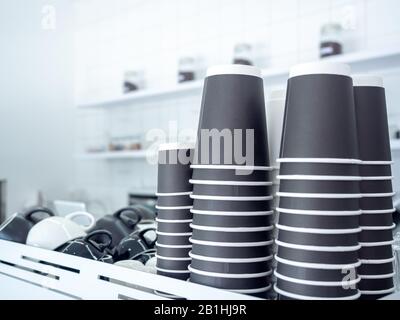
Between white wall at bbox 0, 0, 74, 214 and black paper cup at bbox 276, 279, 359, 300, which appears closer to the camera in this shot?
black paper cup at bbox 276, 279, 359, 300

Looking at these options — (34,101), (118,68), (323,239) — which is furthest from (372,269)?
(34,101)

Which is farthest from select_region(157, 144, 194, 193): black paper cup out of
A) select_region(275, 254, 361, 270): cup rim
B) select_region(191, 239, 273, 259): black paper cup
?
select_region(275, 254, 361, 270): cup rim

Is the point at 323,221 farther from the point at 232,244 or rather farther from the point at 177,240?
the point at 177,240

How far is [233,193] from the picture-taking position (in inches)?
21.5

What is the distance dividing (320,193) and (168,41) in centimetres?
251

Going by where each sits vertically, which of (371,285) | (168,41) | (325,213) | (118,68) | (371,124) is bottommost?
(371,285)

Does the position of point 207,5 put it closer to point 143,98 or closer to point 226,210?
point 143,98

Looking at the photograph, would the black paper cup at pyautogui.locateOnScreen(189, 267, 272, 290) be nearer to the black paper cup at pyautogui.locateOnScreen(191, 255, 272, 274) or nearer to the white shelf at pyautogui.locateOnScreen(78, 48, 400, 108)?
the black paper cup at pyautogui.locateOnScreen(191, 255, 272, 274)

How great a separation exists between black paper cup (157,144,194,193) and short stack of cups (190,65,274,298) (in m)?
0.06

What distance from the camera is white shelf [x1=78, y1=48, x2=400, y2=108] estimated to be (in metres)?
1.70

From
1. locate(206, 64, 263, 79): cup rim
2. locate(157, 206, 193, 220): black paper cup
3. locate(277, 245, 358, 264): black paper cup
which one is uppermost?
locate(206, 64, 263, 79): cup rim

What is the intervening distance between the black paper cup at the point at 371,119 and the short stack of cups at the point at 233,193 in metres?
0.13

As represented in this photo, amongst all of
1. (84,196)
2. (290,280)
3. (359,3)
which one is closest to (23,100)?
(84,196)

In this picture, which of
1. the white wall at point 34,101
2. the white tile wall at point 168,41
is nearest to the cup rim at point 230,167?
the white tile wall at point 168,41
